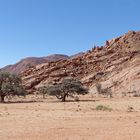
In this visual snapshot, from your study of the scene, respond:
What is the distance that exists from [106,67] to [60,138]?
102609 mm

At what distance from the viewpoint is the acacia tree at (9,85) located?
59.1m

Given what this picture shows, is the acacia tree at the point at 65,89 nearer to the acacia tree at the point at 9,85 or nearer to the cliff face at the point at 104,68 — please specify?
the acacia tree at the point at 9,85

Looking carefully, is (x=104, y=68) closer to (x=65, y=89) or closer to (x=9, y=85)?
(x=65, y=89)

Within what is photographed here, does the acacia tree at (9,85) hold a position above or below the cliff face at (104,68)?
below

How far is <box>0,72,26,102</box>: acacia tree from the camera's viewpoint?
194 ft

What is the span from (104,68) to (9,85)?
63723mm

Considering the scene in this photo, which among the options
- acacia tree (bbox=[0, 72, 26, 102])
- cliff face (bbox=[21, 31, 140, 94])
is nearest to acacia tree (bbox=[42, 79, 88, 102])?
acacia tree (bbox=[0, 72, 26, 102])

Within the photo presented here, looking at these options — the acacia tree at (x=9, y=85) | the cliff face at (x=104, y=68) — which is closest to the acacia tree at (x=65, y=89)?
the acacia tree at (x=9, y=85)

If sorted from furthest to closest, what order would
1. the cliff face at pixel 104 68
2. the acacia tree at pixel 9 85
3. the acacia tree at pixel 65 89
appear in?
1. the cliff face at pixel 104 68
2. the acacia tree at pixel 65 89
3. the acacia tree at pixel 9 85

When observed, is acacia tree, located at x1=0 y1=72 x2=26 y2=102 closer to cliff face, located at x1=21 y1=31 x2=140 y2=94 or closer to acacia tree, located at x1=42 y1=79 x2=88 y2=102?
acacia tree, located at x1=42 y1=79 x2=88 y2=102

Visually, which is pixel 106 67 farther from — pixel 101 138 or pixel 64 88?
pixel 101 138

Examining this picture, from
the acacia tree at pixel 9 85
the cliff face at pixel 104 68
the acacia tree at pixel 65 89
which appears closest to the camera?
the acacia tree at pixel 9 85

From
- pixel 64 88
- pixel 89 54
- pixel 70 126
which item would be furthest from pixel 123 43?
pixel 70 126

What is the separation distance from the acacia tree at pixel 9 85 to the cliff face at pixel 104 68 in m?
40.9
